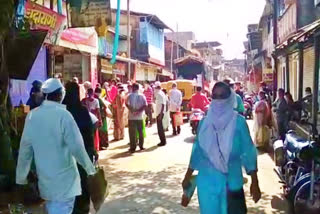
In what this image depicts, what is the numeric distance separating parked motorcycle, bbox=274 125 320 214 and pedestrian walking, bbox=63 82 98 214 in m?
2.46

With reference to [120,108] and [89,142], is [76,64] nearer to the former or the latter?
[120,108]

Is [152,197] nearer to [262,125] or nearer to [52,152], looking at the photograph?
[52,152]

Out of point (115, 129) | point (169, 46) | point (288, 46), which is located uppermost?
point (169, 46)

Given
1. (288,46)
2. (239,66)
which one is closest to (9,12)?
(288,46)

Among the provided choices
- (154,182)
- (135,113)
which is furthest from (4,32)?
(135,113)

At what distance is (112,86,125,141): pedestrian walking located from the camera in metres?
14.8

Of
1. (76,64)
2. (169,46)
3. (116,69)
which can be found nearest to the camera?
(76,64)

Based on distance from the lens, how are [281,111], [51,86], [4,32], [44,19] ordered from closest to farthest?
[51,86] < [4,32] < [44,19] < [281,111]

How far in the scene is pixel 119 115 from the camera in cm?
1488

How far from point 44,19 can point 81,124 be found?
5.19m

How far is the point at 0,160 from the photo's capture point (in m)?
7.21

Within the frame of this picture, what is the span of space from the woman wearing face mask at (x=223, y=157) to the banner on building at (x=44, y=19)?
621 centimetres

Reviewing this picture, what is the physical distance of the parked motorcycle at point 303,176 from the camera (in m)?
5.75

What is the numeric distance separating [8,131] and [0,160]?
18.9 inches
